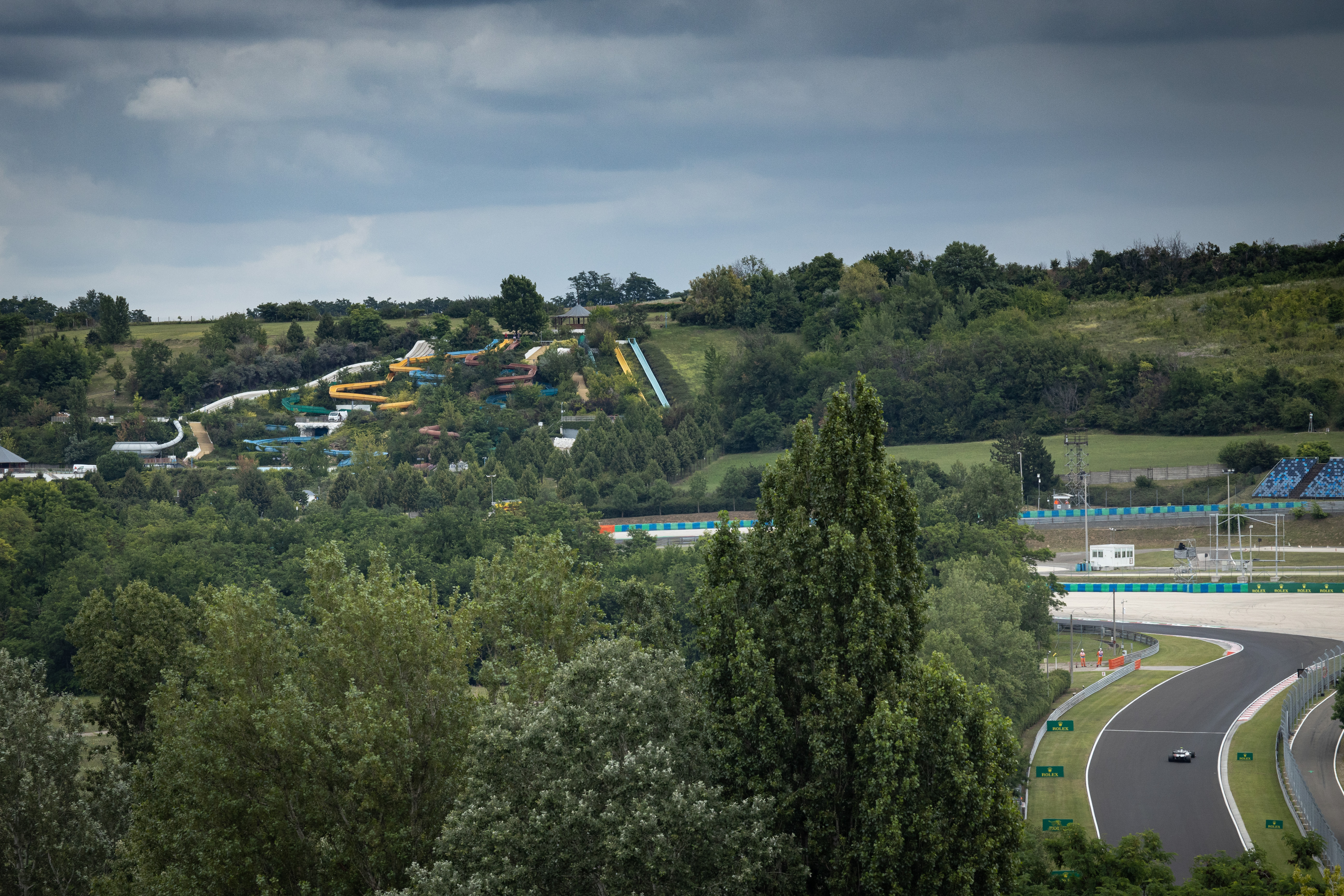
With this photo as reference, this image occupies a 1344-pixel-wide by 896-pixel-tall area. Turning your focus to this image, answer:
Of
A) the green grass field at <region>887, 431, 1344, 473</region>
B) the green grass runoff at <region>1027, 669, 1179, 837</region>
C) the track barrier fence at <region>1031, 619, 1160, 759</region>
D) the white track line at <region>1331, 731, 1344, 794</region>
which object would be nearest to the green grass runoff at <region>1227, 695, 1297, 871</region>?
the white track line at <region>1331, 731, 1344, 794</region>

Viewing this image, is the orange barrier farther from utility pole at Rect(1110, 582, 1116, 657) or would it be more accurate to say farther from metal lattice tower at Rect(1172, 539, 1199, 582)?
metal lattice tower at Rect(1172, 539, 1199, 582)

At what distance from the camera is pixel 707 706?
67.1ft

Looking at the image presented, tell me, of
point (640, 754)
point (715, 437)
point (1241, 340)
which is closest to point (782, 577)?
point (640, 754)

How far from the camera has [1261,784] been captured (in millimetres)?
39500

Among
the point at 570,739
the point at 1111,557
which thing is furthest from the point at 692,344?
the point at 570,739

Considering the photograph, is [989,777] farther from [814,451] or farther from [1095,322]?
[1095,322]

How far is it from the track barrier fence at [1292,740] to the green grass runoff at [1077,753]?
5.75 m

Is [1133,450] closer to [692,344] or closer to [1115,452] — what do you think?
[1115,452]

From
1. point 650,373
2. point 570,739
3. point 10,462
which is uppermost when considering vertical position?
point 650,373

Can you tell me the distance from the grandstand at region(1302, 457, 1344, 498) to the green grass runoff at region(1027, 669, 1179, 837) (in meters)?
38.5

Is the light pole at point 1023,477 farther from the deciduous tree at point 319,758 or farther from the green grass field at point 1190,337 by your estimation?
the deciduous tree at point 319,758

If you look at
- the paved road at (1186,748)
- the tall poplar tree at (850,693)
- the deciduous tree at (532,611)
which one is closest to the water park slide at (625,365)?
the paved road at (1186,748)

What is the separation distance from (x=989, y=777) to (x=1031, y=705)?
33.1 meters

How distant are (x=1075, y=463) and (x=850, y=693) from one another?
83008mm
